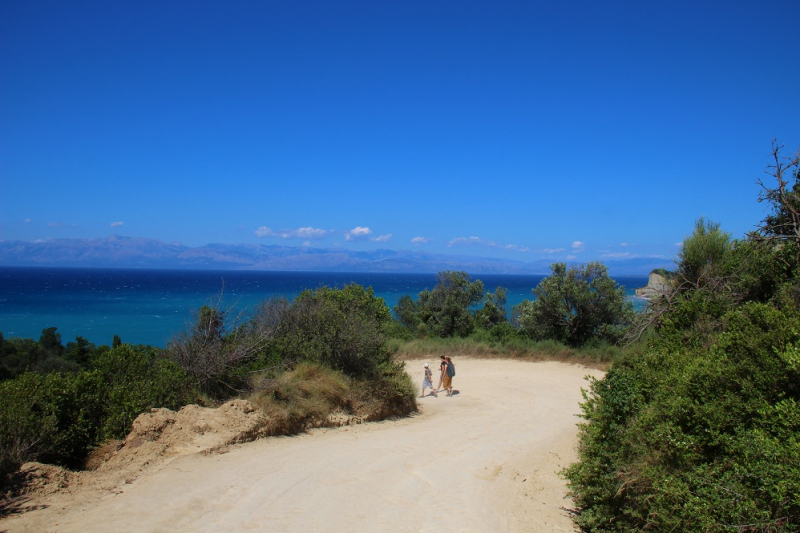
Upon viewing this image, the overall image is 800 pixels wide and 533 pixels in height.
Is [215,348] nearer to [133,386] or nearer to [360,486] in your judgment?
[133,386]

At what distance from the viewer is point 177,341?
11.4m

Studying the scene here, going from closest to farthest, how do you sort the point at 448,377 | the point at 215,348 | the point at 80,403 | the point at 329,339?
the point at 80,403, the point at 215,348, the point at 329,339, the point at 448,377

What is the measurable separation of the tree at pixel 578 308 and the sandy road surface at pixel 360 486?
41.5ft

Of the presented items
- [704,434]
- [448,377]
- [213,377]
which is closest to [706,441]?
[704,434]

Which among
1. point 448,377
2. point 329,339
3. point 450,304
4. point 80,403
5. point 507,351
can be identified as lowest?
point 507,351

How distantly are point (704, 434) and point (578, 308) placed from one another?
812 inches

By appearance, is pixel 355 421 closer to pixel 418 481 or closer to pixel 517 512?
pixel 418 481

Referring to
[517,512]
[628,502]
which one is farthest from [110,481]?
[628,502]

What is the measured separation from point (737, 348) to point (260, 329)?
10.9 meters

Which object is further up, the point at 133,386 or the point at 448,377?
the point at 133,386

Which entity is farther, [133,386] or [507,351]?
[507,351]

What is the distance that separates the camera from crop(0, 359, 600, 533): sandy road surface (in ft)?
20.2

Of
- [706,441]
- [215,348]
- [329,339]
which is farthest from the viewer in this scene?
[329,339]

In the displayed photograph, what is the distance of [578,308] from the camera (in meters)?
25.0
